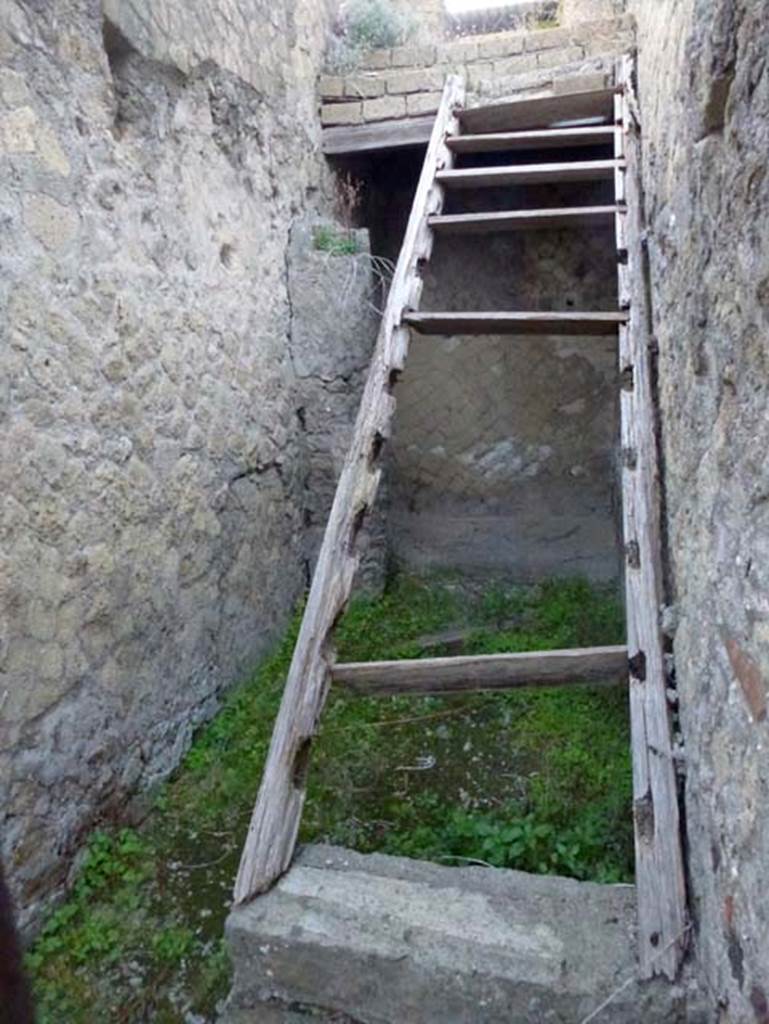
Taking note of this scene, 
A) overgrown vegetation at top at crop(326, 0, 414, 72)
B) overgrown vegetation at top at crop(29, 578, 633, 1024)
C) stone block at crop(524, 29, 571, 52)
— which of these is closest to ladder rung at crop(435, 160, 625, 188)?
stone block at crop(524, 29, 571, 52)

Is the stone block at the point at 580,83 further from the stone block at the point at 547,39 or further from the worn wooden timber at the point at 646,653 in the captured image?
the worn wooden timber at the point at 646,653

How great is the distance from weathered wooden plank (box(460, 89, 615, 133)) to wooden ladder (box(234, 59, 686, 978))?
0.01 metres

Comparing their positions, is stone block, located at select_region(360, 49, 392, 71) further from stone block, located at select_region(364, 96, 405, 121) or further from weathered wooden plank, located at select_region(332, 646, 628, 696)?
weathered wooden plank, located at select_region(332, 646, 628, 696)

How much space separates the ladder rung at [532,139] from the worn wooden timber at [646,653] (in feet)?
2.19

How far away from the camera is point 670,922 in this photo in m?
1.67

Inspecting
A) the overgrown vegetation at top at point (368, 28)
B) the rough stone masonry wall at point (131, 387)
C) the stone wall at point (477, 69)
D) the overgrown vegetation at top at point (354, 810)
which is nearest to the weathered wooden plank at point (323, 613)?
the overgrown vegetation at top at point (354, 810)

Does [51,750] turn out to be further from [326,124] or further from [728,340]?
[326,124]

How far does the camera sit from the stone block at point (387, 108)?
12.8 ft

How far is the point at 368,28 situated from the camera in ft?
13.7

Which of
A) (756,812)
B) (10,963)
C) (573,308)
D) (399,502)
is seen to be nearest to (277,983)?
(756,812)

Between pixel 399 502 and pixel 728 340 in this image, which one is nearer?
pixel 728 340

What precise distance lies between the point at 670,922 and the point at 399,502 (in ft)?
9.42

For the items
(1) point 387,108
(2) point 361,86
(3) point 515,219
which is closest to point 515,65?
(1) point 387,108

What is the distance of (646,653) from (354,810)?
1.07m
